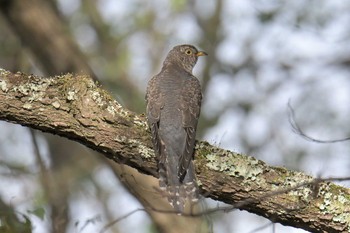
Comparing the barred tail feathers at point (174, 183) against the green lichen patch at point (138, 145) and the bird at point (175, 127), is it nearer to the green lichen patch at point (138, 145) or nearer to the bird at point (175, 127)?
the bird at point (175, 127)

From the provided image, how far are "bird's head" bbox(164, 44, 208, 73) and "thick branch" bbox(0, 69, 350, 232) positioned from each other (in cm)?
289

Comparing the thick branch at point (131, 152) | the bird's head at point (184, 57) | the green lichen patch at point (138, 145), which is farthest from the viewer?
the bird's head at point (184, 57)

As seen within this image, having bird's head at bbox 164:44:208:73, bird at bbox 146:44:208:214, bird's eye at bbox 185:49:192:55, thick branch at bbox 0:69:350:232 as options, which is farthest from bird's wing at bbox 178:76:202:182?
bird's eye at bbox 185:49:192:55

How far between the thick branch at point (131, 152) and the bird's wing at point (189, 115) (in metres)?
0.16

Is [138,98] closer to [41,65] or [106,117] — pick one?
[41,65]

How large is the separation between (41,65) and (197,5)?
17.8ft

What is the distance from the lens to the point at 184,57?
884 centimetres

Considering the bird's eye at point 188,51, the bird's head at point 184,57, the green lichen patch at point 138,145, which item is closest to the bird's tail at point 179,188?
the green lichen patch at point 138,145

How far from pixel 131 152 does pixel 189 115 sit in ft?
4.08

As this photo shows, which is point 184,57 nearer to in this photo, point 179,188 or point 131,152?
point 179,188

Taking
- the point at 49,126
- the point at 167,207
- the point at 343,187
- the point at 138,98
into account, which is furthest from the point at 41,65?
the point at 343,187

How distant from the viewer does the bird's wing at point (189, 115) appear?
234 inches

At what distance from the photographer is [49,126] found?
5.62 metres

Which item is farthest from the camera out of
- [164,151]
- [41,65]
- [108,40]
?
[108,40]
